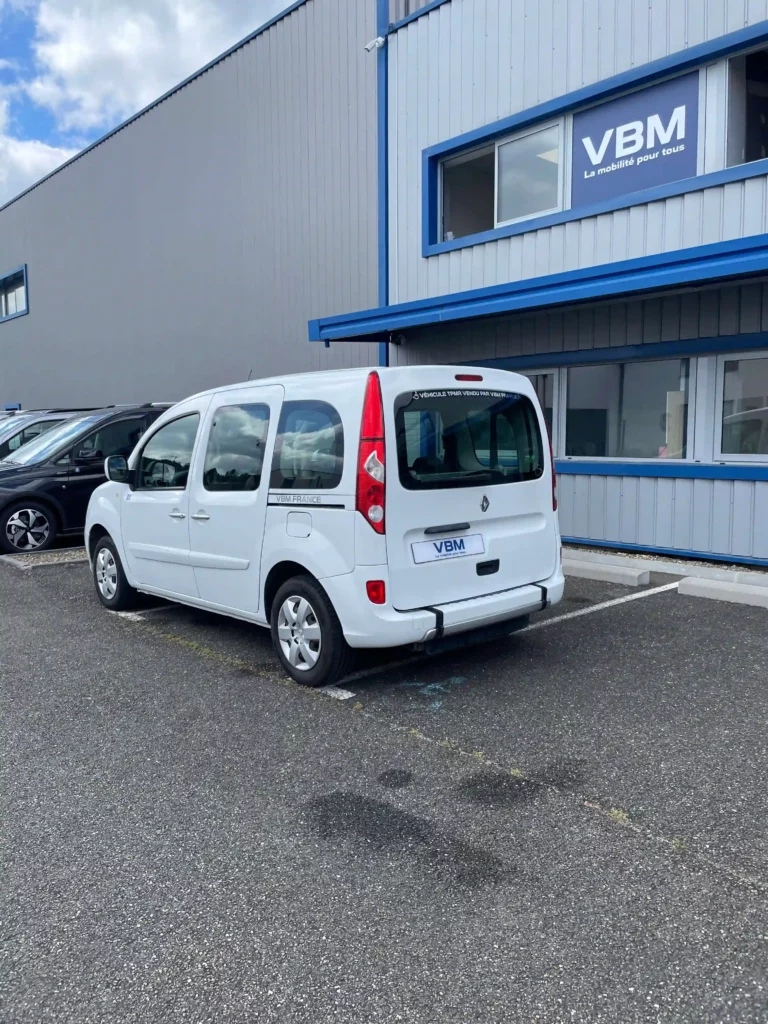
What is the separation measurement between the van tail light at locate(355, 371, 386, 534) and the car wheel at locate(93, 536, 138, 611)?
11.0 feet

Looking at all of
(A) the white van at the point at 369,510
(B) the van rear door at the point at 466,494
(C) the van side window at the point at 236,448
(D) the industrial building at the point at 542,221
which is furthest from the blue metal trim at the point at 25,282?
(B) the van rear door at the point at 466,494

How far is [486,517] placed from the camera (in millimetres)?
5238

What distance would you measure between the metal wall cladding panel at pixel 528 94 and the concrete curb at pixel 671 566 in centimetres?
311

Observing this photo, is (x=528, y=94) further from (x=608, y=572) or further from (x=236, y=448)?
(x=236, y=448)

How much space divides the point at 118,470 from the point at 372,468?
119 inches

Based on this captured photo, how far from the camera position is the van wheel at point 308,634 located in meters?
5.05

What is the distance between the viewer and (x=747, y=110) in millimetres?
8000

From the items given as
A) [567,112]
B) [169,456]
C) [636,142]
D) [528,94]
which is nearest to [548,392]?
[636,142]

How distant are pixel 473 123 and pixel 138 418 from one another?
578cm

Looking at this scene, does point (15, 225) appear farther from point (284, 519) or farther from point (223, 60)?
→ point (284, 519)

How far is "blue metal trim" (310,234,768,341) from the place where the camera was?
6.80 meters

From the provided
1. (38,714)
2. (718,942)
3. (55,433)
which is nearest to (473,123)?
(55,433)

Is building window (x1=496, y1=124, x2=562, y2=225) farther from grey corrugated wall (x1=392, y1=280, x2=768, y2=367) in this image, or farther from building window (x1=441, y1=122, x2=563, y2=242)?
grey corrugated wall (x1=392, y1=280, x2=768, y2=367)

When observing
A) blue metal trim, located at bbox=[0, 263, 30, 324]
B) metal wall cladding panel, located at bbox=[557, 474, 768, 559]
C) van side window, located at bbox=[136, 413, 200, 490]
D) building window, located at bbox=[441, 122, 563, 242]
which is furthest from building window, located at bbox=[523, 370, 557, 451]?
blue metal trim, located at bbox=[0, 263, 30, 324]
